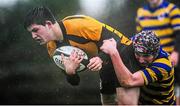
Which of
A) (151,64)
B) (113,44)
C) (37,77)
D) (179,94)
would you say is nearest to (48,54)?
(37,77)

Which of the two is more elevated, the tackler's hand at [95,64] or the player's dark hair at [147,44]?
the player's dark hair at [147,44]

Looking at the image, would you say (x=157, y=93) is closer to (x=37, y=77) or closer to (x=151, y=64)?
(x=151, y=64)

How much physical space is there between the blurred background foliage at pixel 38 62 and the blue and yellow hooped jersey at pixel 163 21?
0.04m

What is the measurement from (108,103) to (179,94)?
40cm

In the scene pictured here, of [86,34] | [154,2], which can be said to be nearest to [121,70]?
[86,34]

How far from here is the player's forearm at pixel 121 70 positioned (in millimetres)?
2752

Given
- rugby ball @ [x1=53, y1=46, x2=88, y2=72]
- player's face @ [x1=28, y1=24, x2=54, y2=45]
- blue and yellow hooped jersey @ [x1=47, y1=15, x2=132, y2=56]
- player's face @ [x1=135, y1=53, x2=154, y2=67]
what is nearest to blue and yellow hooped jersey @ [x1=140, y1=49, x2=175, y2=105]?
player's face @ [x1=135, y1=53, x2=154, y2=67]

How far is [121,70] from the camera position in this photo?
276 cm

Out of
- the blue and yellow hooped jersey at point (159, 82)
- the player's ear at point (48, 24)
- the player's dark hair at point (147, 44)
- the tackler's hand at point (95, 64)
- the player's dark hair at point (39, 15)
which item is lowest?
the blue and yellow hooped jersey at point (159, 82)

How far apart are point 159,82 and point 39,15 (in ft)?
2.28

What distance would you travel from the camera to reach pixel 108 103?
9.77 ft

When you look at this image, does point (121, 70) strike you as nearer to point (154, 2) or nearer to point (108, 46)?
point (108, 46)

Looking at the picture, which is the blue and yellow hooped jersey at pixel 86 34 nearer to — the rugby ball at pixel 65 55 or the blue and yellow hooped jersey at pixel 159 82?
the rugby ball at pixel 65 55

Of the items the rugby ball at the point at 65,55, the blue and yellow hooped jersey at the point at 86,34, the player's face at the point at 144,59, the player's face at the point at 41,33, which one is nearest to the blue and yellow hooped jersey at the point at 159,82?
the player's face at the point at 144,59
